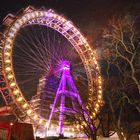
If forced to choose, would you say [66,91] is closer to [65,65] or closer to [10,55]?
[65,65]

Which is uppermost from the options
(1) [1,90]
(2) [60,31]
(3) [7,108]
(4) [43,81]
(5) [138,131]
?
(2) [60,31]

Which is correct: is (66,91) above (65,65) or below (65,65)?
below

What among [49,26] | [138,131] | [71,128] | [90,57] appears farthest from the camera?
[138,131]

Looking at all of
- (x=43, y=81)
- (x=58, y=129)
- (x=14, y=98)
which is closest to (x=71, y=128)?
(x=58, y=129)

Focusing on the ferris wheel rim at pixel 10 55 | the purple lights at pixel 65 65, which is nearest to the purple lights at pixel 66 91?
the purple lights at pixel 65 65

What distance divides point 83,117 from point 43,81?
11799 mm

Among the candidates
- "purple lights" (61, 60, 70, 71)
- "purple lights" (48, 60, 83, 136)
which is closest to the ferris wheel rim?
"purple lights" (48, 60, 83, 136)

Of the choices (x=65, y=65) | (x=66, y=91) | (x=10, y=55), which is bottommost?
(x=66, y=91)

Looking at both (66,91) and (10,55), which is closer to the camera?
(10,55)

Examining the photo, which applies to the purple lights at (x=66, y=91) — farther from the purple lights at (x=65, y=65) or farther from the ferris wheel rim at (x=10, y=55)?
the ferris wheel rim at (x=10, y=55)

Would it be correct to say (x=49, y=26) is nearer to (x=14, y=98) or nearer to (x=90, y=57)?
(x=90, y=57)

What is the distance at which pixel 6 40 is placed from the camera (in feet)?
66.6

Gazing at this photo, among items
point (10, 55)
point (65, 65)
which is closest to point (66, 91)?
point (65, 65)

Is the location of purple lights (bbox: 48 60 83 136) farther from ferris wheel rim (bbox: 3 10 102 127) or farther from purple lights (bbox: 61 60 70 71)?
ferris wheel rim (bbox: 3 10 102 127)
